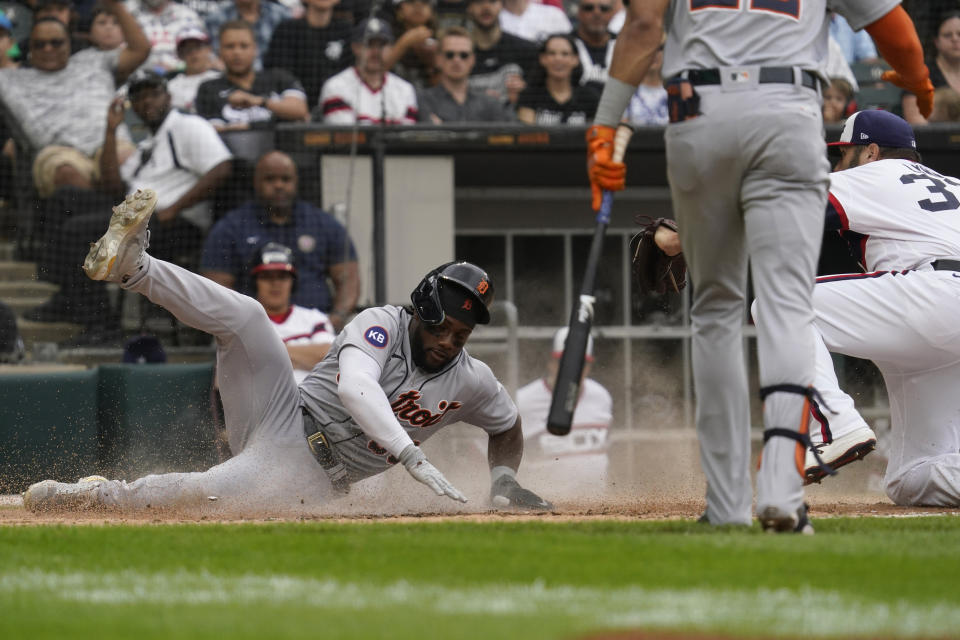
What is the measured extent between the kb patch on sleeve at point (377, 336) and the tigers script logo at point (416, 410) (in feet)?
0.81

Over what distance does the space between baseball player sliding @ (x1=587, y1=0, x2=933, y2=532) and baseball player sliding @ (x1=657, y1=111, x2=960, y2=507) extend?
1.14 m

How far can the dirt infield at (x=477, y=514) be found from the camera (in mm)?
5305

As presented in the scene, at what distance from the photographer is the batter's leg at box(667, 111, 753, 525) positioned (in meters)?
4.38

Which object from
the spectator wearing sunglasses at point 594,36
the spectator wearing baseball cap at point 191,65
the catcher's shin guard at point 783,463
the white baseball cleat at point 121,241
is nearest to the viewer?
the catcher's shin guard at point 783,463

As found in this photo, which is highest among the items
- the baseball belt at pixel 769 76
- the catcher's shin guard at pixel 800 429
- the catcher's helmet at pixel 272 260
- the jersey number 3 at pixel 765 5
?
the jersey number 3 at pixel 765 5

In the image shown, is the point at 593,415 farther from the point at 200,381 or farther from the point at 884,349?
the point at 884,349

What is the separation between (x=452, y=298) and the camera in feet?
19.1

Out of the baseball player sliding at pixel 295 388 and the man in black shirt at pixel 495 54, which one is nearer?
the baseball player sliding at pixel 295 388

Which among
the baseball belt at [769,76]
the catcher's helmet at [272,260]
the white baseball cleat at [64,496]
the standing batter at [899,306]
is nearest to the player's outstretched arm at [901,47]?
the baseball belt at [769,76]

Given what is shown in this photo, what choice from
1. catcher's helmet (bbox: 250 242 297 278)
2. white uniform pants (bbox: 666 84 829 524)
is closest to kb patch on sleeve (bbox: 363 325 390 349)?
white uniform pants (bbox: 666 84 829 524)

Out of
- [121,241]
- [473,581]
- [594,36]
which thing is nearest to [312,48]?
[594,36]

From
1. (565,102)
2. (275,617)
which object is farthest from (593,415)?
(275,617)

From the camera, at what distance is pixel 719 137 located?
428 cm

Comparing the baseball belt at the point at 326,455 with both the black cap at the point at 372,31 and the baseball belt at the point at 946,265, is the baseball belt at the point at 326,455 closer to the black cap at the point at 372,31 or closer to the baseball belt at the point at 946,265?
the baseball belt at the point at 946,265
